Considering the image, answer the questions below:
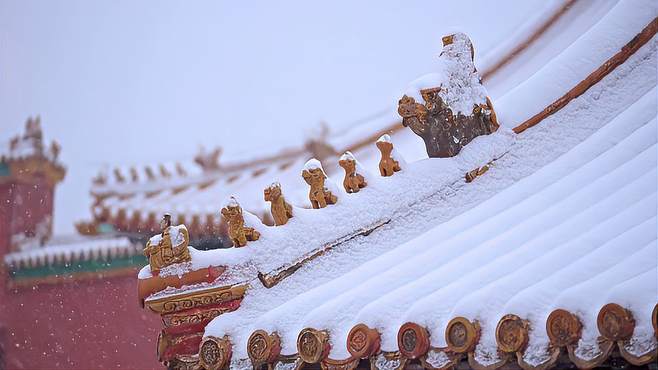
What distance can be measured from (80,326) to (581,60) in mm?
4625

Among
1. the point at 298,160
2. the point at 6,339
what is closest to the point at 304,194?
the point at 298,160

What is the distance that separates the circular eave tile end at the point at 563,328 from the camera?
1584 millimetres

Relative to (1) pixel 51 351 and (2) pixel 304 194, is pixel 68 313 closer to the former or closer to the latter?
(1) pixel 51 351

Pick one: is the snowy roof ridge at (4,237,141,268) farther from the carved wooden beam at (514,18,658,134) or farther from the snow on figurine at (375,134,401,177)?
the carved wooden beam at (514,18,658,134)

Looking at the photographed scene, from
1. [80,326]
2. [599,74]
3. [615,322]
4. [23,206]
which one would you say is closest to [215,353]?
[615,322]

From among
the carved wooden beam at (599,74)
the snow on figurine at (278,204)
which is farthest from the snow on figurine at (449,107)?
the snow on figurine at (278,204)

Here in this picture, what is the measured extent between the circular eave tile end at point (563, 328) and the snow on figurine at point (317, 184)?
82 cm

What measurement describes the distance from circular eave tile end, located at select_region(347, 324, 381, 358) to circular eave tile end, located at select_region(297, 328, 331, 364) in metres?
0.07

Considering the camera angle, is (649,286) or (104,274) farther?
(104,274)

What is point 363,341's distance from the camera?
1.84m

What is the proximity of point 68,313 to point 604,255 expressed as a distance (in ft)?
16.2

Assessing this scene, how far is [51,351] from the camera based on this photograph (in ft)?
19.1

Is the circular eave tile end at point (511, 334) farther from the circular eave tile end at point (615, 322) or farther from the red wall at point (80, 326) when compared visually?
the red wall at point (80, 326)

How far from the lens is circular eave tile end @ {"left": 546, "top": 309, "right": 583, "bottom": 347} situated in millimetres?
1584
